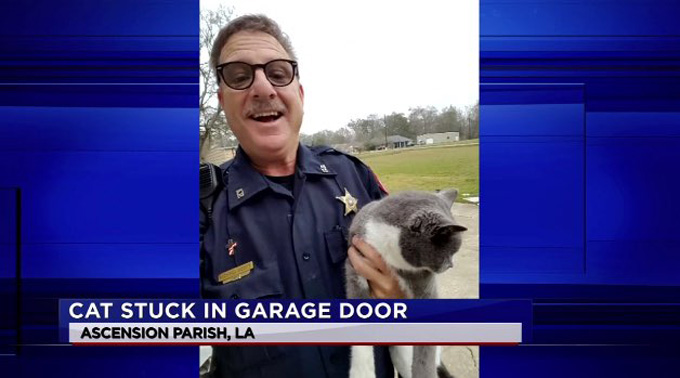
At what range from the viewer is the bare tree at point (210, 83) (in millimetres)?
1768

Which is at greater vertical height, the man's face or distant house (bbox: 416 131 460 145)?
the man's face

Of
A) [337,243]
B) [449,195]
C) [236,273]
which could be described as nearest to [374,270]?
[337,243]

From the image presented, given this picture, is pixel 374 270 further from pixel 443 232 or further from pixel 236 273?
pixel 236 273

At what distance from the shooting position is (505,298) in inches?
71.6

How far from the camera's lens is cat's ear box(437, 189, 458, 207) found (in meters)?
1.78

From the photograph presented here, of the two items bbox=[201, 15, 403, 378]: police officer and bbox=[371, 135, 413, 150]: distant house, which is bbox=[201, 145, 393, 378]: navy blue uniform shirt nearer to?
bbox=[201, 15, 403, 378]: police officer

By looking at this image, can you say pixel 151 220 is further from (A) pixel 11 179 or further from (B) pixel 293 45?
(B) pixel 293 45

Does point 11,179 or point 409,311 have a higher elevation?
point 11,179

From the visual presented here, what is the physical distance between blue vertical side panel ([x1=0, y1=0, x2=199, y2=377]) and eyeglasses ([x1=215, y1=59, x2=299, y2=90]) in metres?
0.13

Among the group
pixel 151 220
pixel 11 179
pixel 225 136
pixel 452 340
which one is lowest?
pixel 452 340

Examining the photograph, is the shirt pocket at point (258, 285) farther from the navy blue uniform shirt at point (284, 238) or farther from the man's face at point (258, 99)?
the man's face at point (258, 99)

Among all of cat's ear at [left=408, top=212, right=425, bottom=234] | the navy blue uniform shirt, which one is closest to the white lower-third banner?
the navy blue uniform shirt

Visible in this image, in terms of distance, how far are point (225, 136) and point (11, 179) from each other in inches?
34.8

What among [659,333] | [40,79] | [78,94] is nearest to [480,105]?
[659,333]
